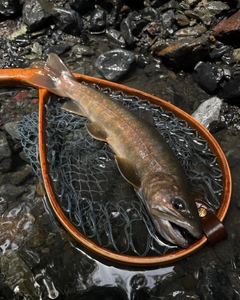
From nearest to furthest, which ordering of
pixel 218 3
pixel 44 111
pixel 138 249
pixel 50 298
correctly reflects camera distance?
pixel 50 298 < pixel 138 249 < pixel 44 111 < pixel 218 3

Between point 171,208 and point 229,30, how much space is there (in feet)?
11.2

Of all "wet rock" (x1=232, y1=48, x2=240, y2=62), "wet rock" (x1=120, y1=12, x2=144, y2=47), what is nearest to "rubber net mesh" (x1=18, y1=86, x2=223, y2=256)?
"wet rock" (x1=120, y1=12, x2=144, y2=47)

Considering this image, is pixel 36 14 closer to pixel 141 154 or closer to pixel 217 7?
pixel 217 7

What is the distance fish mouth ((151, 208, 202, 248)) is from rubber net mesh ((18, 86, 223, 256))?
25cm

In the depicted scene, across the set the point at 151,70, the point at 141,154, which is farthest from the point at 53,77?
the point at 151,70

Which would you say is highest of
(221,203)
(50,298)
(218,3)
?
(218,3)

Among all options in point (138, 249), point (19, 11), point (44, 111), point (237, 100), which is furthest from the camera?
point (19, 11)

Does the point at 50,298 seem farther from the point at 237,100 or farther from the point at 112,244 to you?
the point at 237,100

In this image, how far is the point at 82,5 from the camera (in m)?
5.94

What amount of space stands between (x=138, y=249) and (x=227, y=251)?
35.5 inches

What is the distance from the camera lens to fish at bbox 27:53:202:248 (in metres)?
3.01

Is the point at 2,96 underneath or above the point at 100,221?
above

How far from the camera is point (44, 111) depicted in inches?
157

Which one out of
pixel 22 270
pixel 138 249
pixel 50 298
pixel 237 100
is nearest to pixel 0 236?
pixel 22 270
